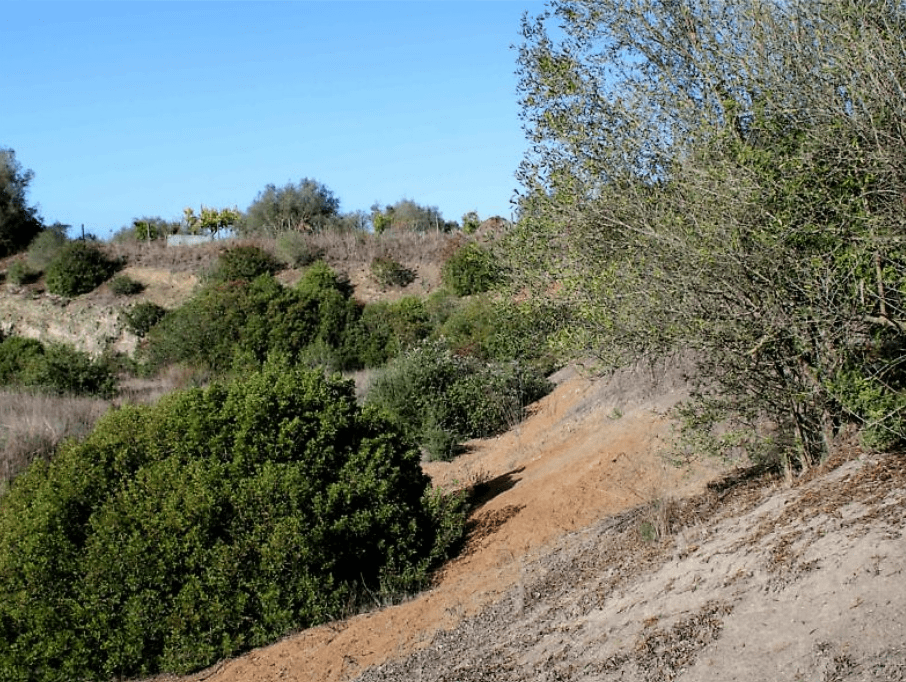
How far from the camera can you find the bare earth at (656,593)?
17.6 ft

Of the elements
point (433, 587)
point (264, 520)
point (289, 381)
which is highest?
point (289, 381)

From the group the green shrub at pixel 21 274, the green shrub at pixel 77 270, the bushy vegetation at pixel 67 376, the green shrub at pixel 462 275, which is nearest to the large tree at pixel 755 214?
the bushy vegetation at pixel 67 376

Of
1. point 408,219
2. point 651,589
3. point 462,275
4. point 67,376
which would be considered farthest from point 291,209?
point 651,589

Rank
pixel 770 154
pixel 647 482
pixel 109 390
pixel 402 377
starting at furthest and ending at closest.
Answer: pixel 109 390 < pixel 402 377 < pixel 647 482 < pixel 770 154

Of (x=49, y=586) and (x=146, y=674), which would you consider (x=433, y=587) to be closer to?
(x=146, y=674)

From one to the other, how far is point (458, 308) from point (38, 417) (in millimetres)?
18828

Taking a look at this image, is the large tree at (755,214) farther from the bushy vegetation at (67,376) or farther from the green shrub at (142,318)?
the green shrub at (142,318)

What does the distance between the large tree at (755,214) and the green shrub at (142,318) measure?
3290 cm

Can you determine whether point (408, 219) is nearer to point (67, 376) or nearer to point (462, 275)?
point (462, 275)

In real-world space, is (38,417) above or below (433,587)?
above

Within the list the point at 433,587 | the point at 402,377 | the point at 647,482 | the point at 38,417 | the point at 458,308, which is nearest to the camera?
the point at 433,587

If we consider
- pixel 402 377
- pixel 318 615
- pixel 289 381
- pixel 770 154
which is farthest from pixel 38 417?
pixel 770 154

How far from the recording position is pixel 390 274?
4109 centimetres

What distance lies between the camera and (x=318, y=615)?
898cm
